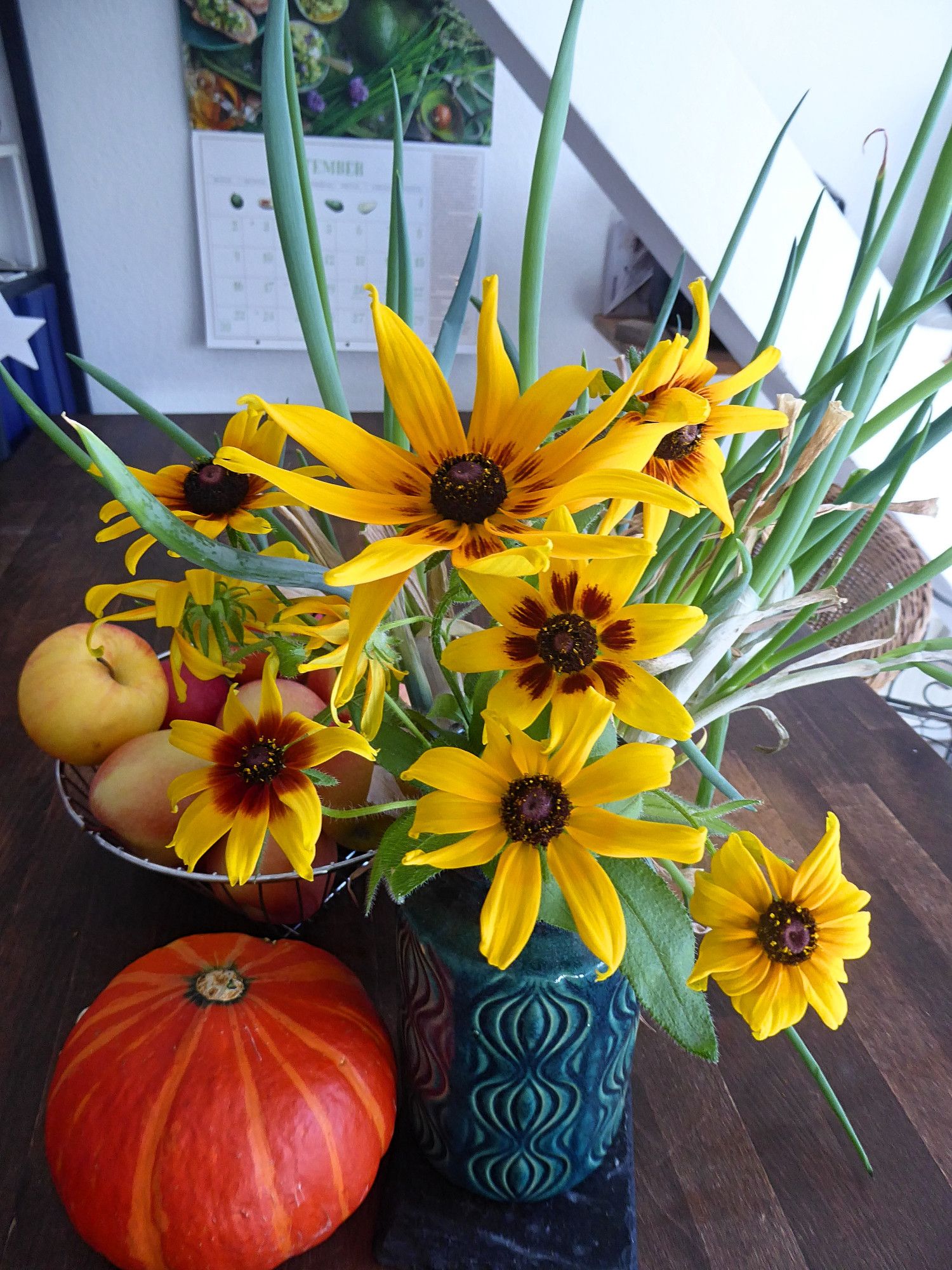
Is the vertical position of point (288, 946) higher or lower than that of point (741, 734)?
higher

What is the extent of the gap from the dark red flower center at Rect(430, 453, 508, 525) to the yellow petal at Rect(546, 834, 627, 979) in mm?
104

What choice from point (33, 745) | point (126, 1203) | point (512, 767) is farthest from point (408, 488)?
point (33, 745)

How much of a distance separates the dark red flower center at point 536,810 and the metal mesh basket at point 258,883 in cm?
20

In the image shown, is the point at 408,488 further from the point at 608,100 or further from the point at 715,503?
the point at 608,100

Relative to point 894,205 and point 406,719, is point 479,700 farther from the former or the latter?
point 894,205

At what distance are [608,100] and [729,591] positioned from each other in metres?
0.85

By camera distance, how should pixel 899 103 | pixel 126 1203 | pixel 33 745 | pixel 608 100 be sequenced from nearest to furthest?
1. pixel 126 1203
2. pixel 33 745
3. pixel 608 100
4. pixel 899 103

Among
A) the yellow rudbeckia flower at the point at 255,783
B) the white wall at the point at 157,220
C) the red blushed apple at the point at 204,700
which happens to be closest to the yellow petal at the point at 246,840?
the yellow rudbeckia flower at the point at 255,783

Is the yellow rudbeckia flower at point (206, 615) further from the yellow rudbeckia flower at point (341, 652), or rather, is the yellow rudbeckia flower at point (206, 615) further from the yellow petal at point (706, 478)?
the yellow petal at point (706, 478)

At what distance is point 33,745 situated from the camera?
73 cm

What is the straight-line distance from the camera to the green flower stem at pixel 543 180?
0.95 ft

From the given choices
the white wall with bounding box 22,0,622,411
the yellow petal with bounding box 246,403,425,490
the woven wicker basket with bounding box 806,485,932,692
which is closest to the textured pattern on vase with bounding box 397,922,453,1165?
the yellow petal with bounding box 246,403,425,490

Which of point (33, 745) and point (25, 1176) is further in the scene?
point (33, 745)

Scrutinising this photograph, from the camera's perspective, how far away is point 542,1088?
0.37 m
